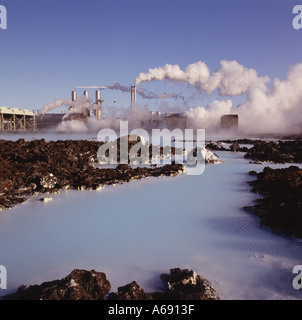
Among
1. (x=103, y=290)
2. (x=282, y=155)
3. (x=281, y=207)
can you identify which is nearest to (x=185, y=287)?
(x=103, y=290)

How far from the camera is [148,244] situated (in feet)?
11.6

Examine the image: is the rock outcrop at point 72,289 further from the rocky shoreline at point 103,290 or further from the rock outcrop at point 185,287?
the rock outcrop at point 185,287

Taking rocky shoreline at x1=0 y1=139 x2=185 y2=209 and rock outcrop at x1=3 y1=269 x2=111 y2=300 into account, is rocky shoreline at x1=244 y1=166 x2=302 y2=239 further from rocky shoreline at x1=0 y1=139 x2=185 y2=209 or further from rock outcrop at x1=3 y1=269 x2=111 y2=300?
rocky shoreline at x1=0 y1=139 x2=185 y2=209

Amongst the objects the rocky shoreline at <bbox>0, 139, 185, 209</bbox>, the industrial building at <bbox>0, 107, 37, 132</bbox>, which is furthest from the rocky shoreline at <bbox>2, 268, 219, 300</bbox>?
the industrial building at <bbox>0, 107, 37, 132</bbox>

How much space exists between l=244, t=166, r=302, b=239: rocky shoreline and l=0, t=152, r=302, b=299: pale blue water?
20 centimetres

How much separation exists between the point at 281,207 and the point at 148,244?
2.76m

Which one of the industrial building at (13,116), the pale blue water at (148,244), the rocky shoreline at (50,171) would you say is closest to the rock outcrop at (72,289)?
the pale blue water at (148,244)

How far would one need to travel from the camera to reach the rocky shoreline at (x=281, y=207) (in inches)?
152

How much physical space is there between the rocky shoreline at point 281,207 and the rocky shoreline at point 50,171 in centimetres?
347

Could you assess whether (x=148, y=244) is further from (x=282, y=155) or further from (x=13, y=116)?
(x=13, y=116)

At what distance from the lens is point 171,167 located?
31.7ft

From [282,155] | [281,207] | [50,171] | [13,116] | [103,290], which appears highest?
[13,116]

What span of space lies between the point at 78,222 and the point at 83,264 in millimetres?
1526
